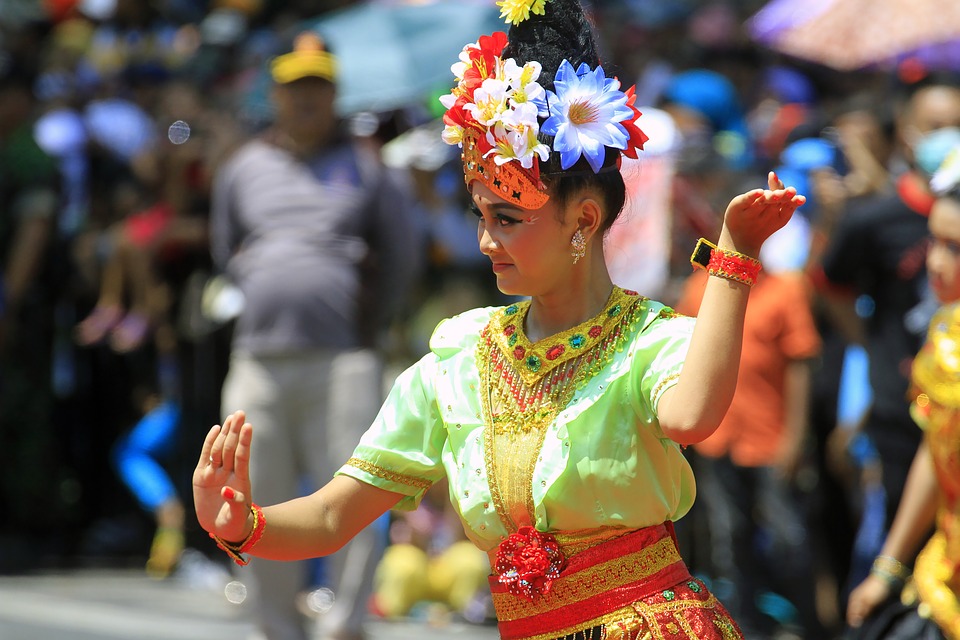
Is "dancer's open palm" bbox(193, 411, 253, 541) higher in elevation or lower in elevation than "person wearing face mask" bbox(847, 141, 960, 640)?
higher

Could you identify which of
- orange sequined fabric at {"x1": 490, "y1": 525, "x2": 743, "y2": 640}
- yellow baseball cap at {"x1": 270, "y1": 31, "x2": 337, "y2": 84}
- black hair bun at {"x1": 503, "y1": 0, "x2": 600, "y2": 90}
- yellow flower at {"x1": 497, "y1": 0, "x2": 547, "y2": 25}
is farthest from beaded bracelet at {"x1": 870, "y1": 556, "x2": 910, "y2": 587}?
yellow baseball cap at {"x1": 270, "y1": 31, "x2": 337, "y2": 84}

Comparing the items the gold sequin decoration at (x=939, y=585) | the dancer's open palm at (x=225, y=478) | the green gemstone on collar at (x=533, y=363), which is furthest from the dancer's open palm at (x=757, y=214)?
the gold sequin decoration at (x=939, y=585)

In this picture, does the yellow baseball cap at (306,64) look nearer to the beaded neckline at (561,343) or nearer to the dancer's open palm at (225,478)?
the beaded neckline at (561,343)

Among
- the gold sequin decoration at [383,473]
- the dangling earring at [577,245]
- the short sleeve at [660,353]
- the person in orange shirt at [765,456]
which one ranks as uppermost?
the dangling earring at [577,245]

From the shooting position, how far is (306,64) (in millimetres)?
6777

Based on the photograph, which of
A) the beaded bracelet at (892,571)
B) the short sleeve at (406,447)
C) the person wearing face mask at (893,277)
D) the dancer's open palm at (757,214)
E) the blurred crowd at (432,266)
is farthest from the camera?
the blurred crowd at (432,266)

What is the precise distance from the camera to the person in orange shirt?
7410mm

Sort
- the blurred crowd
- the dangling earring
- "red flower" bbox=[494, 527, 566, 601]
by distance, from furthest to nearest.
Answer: the blurred crowd
the dangling earring
"red flower" bbox=[494, 527, 566, 601]

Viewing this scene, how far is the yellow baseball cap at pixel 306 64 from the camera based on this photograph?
6742 millimetres

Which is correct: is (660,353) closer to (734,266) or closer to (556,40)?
(734,266)

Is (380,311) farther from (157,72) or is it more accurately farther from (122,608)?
(157,72)

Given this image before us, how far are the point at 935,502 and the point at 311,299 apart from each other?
2905 mm

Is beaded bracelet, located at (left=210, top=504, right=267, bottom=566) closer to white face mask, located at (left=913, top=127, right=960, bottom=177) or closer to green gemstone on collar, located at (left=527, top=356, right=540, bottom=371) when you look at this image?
green gemstone on collar, located at (left=527, top=356, right=540, bottom=371)

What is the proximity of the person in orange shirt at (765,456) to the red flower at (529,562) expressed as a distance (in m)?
4.34
